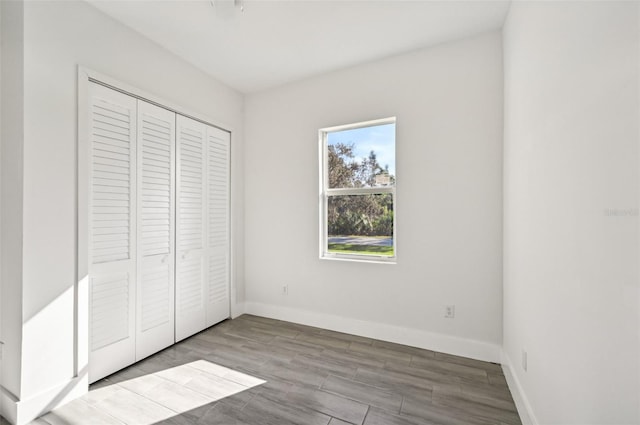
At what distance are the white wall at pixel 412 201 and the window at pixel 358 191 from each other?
0.13 metres

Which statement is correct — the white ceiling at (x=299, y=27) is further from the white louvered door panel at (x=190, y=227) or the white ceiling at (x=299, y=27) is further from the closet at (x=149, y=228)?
the white louvered door panel at (x=190, y=227)

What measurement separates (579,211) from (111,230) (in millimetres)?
2865

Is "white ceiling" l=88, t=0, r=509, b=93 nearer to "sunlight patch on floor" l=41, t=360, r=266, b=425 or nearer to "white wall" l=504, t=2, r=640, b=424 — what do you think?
Result: "white wall" l=504, t=2, r=640, b=424

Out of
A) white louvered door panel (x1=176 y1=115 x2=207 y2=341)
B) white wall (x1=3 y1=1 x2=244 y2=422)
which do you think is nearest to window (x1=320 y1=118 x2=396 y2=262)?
white louvered door panel (x1=176 y1=115 x2=207 y2=341)

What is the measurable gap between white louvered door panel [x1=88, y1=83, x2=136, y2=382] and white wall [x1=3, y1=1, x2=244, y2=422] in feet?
0.47

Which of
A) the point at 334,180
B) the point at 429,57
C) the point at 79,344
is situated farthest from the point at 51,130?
the point at 429,57

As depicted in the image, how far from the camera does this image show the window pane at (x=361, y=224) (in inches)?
113

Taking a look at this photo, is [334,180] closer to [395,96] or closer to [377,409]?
[395,96]

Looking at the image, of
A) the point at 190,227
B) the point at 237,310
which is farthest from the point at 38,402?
the point at 237,310

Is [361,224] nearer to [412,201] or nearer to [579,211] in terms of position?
[412,201]

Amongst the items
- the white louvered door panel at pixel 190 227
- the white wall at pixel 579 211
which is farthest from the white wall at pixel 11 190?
the white wall at pixel 579 211

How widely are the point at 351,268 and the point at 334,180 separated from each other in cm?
100

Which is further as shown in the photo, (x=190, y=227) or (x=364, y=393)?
(x=190, y=227)

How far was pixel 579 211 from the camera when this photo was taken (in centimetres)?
108
